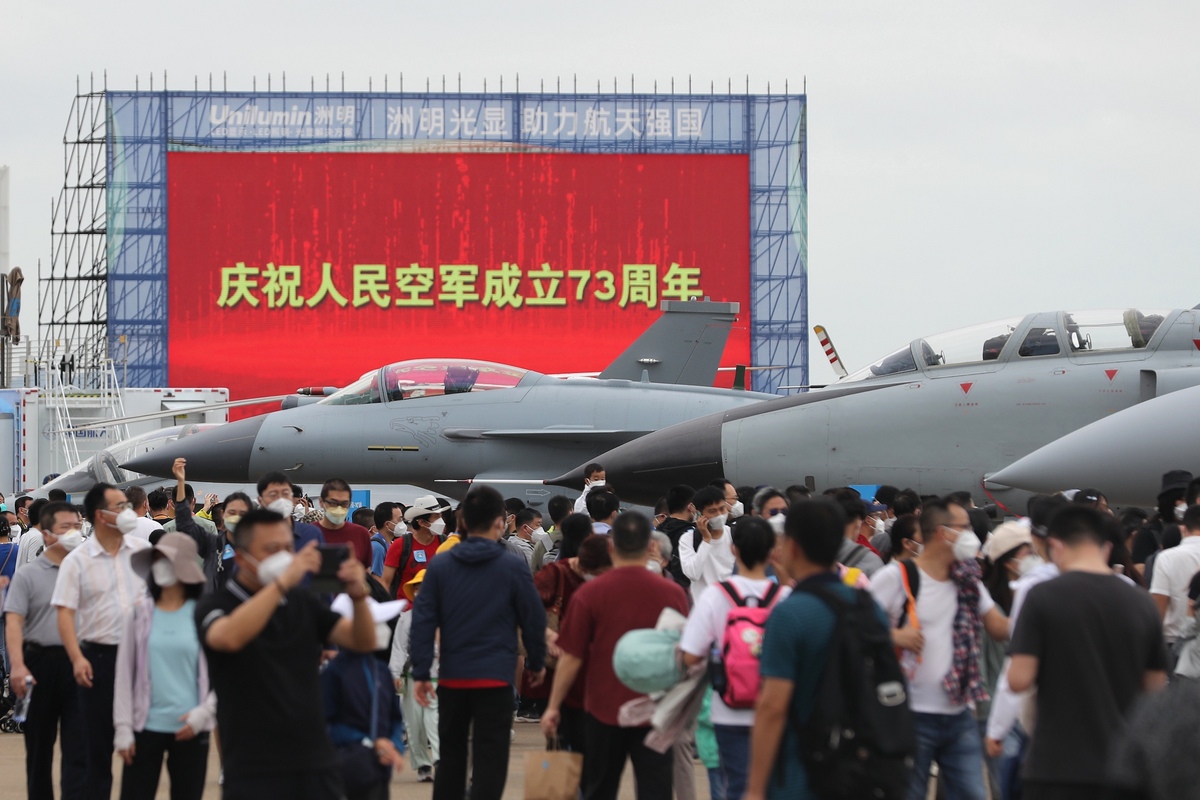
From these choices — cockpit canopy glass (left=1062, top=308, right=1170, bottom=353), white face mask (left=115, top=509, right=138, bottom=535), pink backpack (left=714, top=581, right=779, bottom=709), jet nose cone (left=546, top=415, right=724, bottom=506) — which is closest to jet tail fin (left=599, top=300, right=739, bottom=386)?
jet nose cone (left=546, top=415, right=724, bottom=506)

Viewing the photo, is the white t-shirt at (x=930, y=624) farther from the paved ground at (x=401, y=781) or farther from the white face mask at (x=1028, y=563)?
the paved ground at (x=401, y=781)

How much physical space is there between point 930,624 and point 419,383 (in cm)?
1305

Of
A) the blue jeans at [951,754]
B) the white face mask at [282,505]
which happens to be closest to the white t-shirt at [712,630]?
the blue jeans at [951,754]

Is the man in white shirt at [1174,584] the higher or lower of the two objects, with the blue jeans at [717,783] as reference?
higher

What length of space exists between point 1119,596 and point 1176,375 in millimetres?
8045

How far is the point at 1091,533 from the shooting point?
4348 mm

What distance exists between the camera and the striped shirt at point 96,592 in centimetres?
600

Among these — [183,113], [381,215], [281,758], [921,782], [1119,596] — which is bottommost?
[921,782]

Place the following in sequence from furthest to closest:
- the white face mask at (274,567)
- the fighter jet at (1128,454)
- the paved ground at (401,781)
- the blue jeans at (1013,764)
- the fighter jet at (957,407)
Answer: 1. the fighter jet at (957,407)
2. the fighter jet at (1128,454)
3. the paved ground at (401,781)
4. the blue jeans at (1013,764)
5. the white face mask at (274,567)

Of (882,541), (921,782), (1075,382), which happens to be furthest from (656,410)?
(921,782)

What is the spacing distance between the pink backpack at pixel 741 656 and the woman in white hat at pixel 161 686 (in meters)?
1.99

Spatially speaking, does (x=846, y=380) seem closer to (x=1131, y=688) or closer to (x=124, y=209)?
(x=1131, y=688)

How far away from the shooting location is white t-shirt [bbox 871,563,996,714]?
5.16m

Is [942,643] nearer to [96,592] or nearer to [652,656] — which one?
[652,656]
